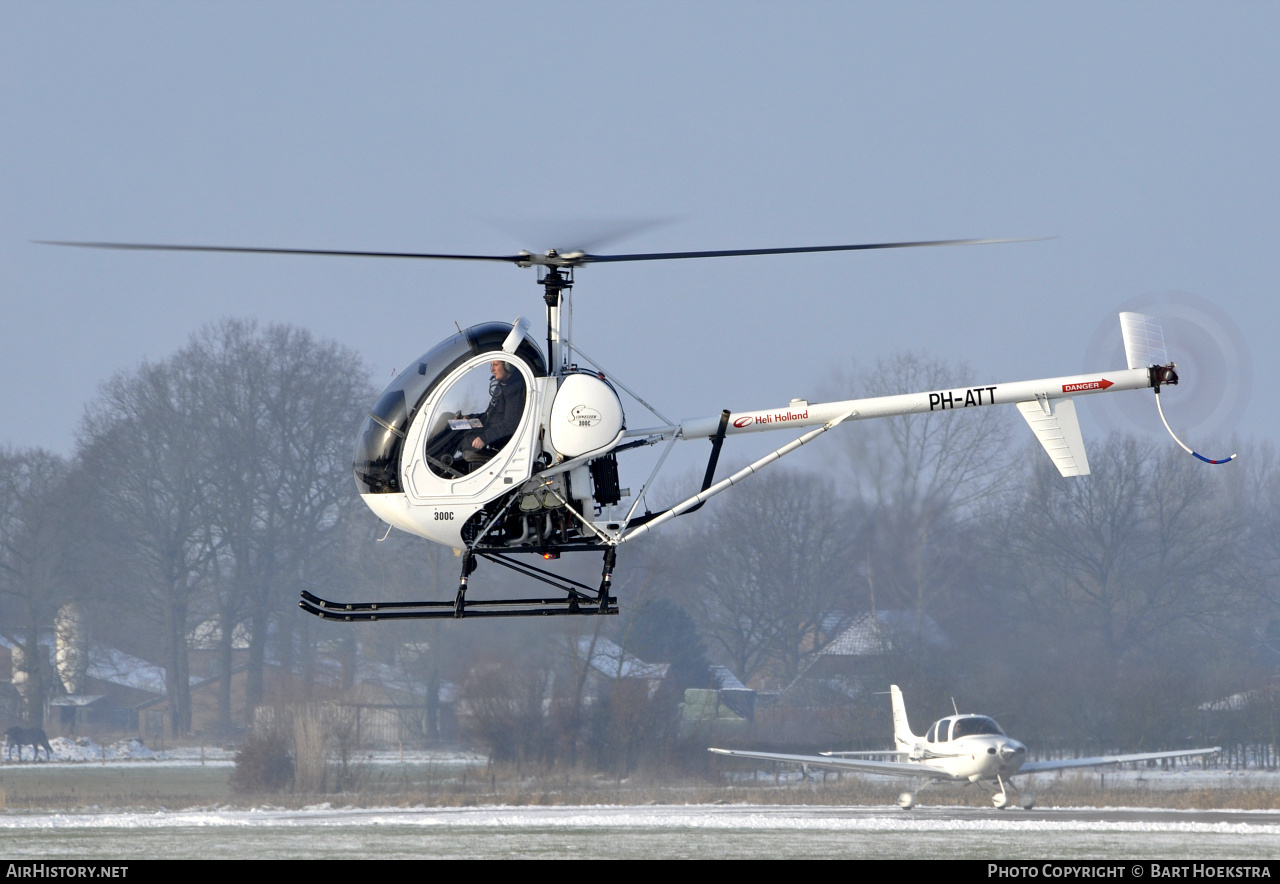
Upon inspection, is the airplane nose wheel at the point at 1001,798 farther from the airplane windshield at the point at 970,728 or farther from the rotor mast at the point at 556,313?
the rotor mast at the point at 556,313

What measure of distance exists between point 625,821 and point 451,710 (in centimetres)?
1307

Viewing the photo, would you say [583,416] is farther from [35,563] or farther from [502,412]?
[35,563]

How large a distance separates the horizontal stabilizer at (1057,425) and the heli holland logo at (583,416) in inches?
164

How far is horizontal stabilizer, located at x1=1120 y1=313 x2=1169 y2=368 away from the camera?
1263 cm

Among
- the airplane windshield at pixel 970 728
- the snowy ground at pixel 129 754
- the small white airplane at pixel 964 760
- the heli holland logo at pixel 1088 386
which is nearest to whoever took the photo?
the heli holland logo at pixel 1088 386

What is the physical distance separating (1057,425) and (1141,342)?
1.13m

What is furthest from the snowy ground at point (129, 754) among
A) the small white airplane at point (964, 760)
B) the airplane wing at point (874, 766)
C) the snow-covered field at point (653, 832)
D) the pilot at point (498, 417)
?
the pilot at point (498, 417)

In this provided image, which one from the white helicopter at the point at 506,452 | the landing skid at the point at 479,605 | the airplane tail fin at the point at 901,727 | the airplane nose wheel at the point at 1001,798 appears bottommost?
the airplane nose wheel at the point at 1001,798

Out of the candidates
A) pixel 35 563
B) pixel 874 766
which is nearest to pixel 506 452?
pixel 874 766

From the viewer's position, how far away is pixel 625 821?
23.6 metres

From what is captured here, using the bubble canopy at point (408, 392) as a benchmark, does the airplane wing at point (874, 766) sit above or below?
below

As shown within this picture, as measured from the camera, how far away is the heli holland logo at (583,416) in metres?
11.8

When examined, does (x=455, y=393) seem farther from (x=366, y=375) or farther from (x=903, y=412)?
(x=366, y=375)

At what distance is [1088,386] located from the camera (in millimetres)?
12617
